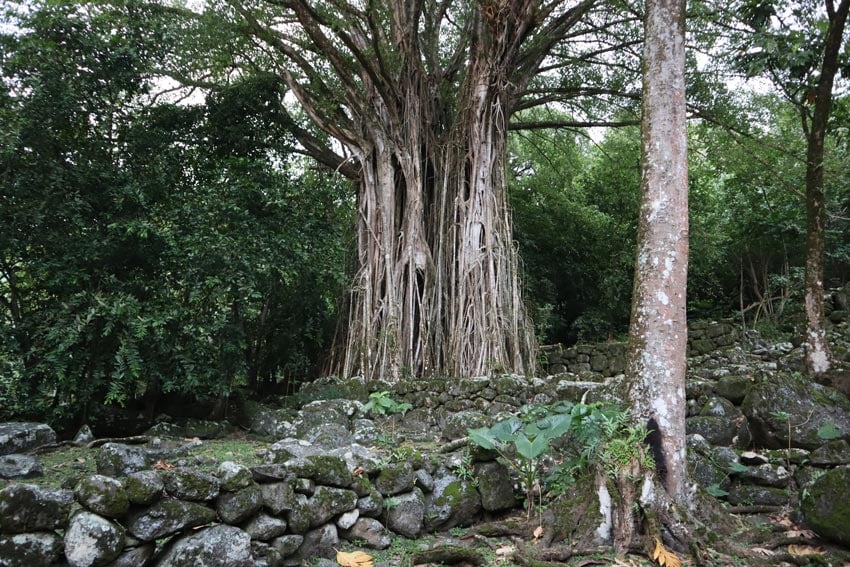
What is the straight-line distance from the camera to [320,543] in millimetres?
2951

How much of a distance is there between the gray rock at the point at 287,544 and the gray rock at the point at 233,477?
0.33 m

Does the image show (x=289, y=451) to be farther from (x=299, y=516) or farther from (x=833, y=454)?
(x=833, y=454)

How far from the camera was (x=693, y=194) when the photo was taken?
1109 centimetres

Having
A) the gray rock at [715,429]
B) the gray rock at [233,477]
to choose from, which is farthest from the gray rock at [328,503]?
the gray rock at [715,429]

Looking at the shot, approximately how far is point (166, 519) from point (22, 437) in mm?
1879

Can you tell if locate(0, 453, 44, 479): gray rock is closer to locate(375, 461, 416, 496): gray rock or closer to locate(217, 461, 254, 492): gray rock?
locate(217, 461, 254, 492): gray rock

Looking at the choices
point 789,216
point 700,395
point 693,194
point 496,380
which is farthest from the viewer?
point 693,194

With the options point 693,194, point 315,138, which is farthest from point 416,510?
point 693,194

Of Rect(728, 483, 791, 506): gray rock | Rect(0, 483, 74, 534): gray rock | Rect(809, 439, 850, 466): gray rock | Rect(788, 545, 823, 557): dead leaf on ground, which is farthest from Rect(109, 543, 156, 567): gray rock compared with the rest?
Rect(809, 439, 850, 466): gray rock

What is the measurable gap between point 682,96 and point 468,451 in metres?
2.79

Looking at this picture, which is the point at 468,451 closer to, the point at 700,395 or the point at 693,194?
the point at 700,395

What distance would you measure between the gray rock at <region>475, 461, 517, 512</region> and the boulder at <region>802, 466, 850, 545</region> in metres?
1.62

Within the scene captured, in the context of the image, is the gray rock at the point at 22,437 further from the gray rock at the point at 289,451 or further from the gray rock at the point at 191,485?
the gray rock at the point at 191,485

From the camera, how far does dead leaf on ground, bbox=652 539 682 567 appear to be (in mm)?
2641
